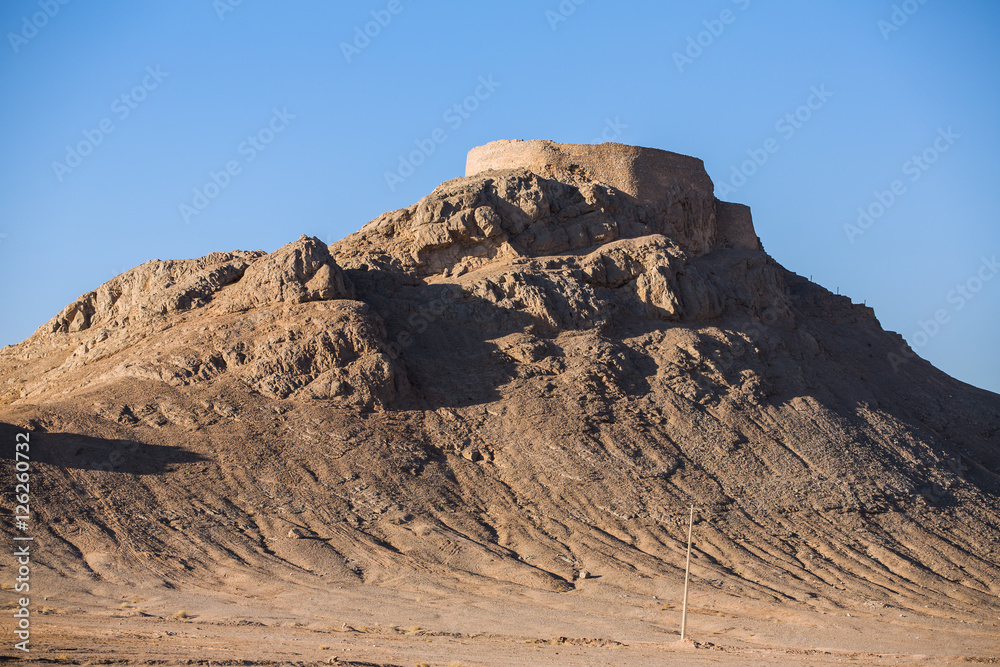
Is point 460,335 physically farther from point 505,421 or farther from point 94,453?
point 94,453

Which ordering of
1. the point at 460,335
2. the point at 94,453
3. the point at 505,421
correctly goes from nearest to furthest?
the point at 94,453, the point at 505,421, the point at 460,335

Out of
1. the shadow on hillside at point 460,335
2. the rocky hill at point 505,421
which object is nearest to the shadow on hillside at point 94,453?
the rocky hill at point 505,421

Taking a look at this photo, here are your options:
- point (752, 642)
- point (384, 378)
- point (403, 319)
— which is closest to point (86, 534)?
point (384, 378)

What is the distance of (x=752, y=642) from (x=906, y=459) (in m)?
15.1

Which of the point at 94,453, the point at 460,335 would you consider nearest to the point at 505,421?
the point at 460,335

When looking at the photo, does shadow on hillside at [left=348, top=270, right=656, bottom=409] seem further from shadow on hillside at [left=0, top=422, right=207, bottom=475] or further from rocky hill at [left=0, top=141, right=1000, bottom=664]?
shadow on hillside at [left=0, top=422, right=207, bottom=475]

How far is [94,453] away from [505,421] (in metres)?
12.3

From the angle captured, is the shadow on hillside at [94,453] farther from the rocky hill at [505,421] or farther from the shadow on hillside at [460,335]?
the shadow on hillside at [460,335]

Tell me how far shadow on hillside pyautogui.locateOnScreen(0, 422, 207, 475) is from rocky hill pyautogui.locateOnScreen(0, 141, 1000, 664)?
0.08m

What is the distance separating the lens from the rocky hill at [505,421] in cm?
2945

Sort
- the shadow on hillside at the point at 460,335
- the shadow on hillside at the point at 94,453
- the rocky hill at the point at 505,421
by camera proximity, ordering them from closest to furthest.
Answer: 1. the rocky hill at the point at 505,421
2. the shadow on hillside at the point at 94,453
3. the shadow on hillside at the point at 460,335

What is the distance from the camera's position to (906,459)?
3747cm

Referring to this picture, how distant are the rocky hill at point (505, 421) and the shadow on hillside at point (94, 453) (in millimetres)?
78

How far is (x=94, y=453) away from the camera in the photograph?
30.4 metres
